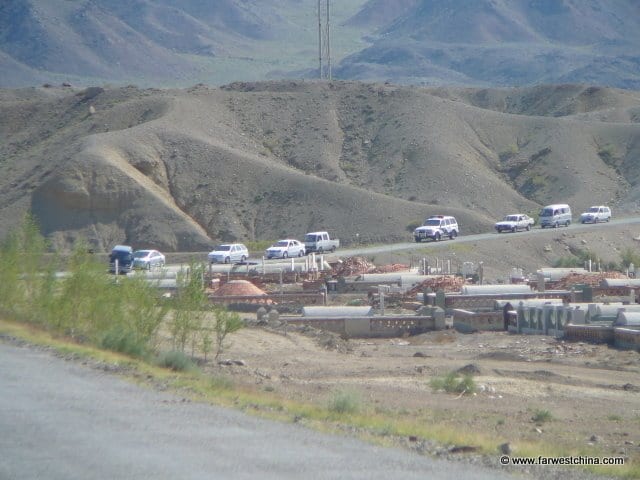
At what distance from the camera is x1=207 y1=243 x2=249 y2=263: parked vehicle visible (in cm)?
6469

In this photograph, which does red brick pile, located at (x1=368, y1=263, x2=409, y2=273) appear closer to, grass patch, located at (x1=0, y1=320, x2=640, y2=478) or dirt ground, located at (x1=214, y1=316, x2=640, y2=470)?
dirt ground, located at (x1=214, y1=316, x2=640, y2=470)

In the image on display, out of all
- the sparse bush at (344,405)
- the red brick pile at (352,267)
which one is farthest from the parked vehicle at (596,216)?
the sparse bush at (344,405)

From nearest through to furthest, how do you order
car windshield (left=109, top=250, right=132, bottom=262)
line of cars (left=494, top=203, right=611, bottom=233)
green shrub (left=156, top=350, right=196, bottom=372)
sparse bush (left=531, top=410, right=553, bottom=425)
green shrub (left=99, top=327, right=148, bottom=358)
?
sparse bush (left=531, top=410, right=553, bottom=425)
green shrub (left=156, top=350, right=196, bottom=372)
green shrub (left=99, top=327, right=148, bottom=358)
car windshield (left=109, top=250, right=132, bottom=262)
line of cars (left=494, top=203, right=611, bottom=233)

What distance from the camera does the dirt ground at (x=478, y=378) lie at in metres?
19.7

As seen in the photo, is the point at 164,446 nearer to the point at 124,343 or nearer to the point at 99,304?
the point at 124,343

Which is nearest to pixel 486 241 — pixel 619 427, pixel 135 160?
pixel 135 160

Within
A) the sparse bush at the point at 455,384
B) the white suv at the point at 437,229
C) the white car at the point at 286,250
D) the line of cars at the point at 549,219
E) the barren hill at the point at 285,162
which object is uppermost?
the barren hill at the point at 285,162

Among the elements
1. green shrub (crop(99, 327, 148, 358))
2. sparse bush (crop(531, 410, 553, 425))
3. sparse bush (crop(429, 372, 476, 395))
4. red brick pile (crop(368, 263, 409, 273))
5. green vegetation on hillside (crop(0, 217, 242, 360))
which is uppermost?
red brick pile (crop(368, 263, 409, 273))

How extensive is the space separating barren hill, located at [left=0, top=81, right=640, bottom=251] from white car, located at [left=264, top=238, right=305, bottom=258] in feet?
38.5

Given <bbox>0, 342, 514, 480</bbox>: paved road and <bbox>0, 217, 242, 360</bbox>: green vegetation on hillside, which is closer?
<bbox>0, 342, 514, 480</bbox>: paved road

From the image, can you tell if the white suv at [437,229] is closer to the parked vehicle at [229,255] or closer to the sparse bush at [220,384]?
the parked vehicle at [229,255]

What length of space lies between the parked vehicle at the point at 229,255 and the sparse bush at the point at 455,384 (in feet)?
129

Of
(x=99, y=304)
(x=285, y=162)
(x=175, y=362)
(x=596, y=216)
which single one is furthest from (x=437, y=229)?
(x=175, y=362)

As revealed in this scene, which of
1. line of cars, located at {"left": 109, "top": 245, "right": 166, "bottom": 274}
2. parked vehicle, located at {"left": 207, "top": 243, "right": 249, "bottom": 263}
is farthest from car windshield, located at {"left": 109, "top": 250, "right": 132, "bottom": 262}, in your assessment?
parked vehicle, located at {"left": 207, "top": 243, "right": 249, "bottom": 263}
